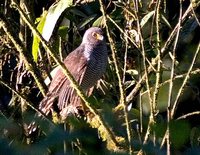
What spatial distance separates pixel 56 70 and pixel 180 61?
0.82m

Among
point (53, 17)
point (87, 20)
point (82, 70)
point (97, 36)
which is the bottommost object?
point (82, 70)

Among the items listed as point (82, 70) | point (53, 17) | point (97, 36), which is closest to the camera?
point (53, 17)

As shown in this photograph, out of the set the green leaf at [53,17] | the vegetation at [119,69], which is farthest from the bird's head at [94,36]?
the green leaf at [53,17]

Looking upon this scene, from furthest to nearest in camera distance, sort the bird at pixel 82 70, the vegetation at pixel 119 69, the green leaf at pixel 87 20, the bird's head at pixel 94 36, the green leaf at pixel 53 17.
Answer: the bird's head at pixel 94 36
the bird at pixel 82 70
the green leaf at pixel 87 20
the green leaf at pixel 53 17
the vegetation at pixel 119 69

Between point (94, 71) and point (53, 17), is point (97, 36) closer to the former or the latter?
point (94, 71)

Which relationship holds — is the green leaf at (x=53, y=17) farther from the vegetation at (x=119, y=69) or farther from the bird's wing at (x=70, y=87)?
the bird's wing at (x=70, y=87)

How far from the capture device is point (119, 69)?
248 centimetres

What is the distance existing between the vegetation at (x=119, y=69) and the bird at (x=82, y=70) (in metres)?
0.10

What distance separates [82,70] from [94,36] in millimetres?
321

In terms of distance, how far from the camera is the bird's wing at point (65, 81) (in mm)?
4300

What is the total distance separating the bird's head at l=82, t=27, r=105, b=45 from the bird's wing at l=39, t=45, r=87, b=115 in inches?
3.4

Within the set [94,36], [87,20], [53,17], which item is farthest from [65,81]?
[53,17]

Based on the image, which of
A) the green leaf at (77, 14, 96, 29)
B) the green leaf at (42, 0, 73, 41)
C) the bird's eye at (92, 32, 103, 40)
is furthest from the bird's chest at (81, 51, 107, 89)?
the green leaf at (42, 0, 73, 41)

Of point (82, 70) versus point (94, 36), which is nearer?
point (94, 36)
